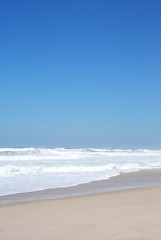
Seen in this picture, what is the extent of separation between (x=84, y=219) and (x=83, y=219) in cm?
2

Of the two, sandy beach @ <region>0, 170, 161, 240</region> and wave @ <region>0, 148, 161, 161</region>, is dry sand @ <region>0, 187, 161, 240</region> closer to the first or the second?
sandy beach @ <region>0, 170, 161, 240</region>

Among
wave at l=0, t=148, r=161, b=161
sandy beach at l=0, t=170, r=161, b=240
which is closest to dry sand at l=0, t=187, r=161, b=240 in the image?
sandy beach at l=0, t=170, r=161, b=240

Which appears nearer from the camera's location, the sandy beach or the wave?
the sandy beach

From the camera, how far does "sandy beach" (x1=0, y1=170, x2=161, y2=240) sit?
5.34m

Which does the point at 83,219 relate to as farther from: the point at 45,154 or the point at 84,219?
the point at 45,154

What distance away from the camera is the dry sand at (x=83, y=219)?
5.33 m

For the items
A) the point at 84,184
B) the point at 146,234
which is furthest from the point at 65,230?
the point at 84,184

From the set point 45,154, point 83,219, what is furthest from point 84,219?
point 45,154

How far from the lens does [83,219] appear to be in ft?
21.2

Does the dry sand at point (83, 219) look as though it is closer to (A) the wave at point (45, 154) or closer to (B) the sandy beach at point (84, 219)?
(B) the sandy beach at point (84, 219)

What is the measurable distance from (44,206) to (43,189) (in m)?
3.51

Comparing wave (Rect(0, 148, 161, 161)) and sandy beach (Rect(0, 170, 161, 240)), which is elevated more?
wave (Rect(0, 148, 161, 161))

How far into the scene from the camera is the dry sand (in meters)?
5.33

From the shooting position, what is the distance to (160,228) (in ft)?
18.5
